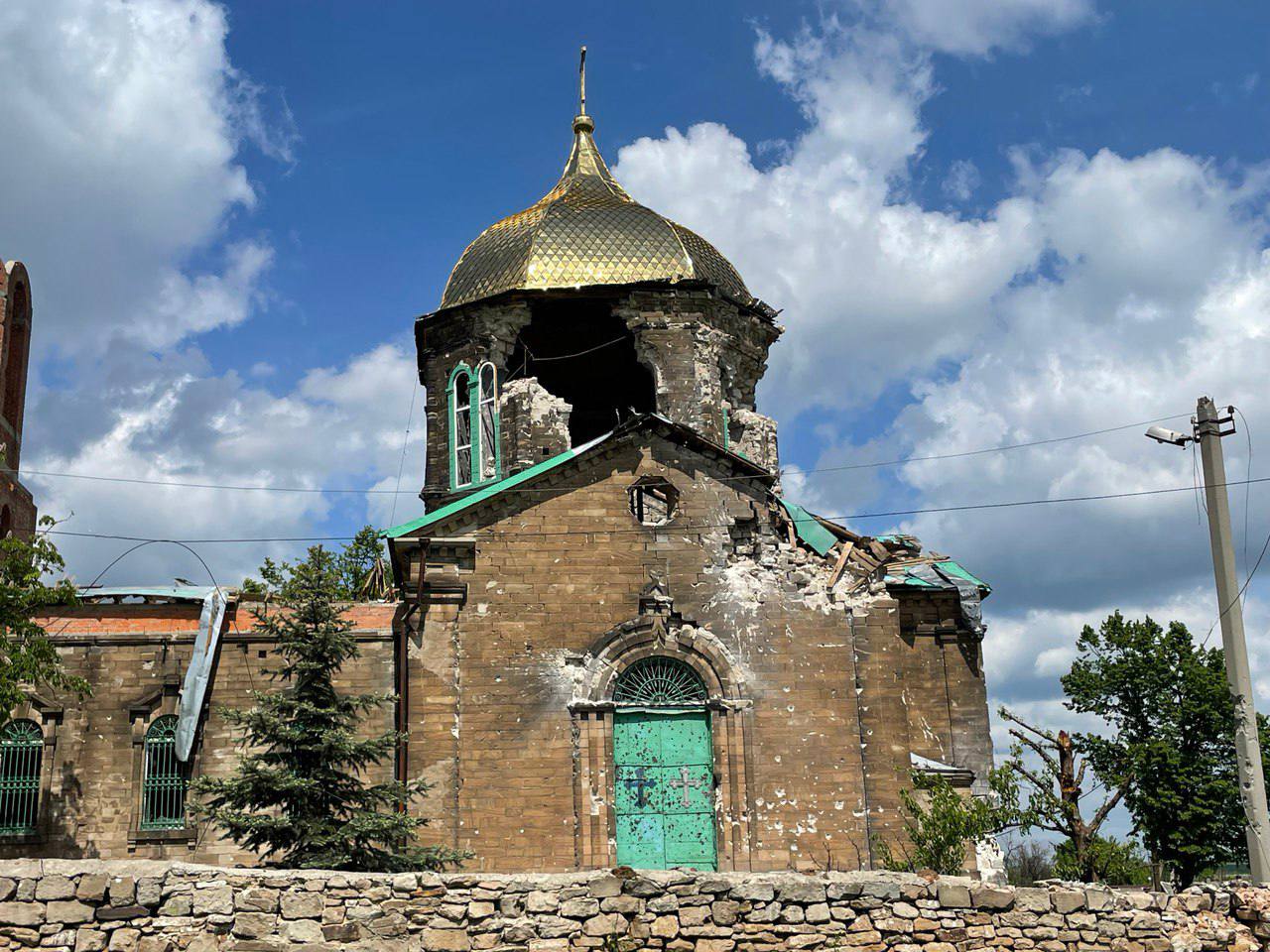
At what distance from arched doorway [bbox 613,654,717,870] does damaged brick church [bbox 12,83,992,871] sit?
3 cm

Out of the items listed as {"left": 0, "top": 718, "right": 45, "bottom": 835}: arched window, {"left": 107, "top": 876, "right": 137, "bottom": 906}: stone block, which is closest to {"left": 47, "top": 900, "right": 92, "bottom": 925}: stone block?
{"left": 107, "top": 876, "right": 137, "bottom": 906}: stone block

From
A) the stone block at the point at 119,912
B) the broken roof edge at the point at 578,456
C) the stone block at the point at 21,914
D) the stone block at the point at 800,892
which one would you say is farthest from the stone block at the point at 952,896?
the broken roof edge at the point at 578,456

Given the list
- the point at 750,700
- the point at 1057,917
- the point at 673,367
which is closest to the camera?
the point at 1057,917

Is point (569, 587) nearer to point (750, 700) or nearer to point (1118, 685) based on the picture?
point (750, 700)

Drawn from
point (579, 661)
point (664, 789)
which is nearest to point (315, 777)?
point (579, 661)

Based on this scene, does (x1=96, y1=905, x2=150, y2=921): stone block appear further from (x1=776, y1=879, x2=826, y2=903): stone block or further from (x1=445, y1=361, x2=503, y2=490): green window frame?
(x1=445, y1=361, x2=503, y2=490): green window frame

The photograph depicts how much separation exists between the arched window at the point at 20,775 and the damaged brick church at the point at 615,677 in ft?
0.41

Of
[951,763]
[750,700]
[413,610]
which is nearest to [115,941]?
[413,610]

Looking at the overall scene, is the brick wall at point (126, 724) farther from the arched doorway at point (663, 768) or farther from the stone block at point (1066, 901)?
the stone block at point (1066, 901)

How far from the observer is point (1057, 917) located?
10.7 metres

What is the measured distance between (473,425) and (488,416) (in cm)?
33

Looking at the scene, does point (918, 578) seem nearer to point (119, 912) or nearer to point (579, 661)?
point (579, 661)

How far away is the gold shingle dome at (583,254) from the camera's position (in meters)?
25.1

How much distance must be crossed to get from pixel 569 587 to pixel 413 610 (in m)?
2.23
